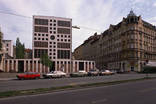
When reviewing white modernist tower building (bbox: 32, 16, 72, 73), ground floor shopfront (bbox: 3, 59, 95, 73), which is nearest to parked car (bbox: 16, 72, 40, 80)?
ground floor shopfront (bbox: 3, 59, 95, 73)

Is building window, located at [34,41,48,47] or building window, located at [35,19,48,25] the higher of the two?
building window, located at [35,19,48,25]

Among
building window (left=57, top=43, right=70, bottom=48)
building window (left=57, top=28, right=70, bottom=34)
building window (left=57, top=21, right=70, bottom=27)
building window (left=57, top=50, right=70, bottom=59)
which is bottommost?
building window (left=57, top=50, right=70, bottom=59)

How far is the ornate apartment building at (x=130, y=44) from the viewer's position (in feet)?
204

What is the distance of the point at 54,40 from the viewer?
245 ft

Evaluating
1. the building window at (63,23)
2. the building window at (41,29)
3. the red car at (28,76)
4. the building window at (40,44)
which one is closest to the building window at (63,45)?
the building window at (40,44)

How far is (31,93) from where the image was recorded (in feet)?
37.0

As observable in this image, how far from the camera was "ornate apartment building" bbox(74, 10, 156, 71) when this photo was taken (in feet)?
204

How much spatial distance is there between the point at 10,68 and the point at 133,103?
7099cm

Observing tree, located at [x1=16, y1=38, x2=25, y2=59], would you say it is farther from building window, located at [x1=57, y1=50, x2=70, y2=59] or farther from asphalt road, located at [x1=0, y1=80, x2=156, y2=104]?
asphalt road, located at [x1=0, y1=80, x2=156, y2=104]

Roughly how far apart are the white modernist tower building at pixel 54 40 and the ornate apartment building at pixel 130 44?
65.8 feet

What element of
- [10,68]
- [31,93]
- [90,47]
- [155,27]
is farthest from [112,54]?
[31,93]

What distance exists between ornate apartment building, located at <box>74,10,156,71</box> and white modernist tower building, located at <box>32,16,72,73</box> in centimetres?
2005

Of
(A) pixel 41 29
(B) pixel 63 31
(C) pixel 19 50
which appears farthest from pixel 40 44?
(C) pixel 19 50

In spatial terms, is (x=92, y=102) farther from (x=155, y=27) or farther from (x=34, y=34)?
(x=155, y=27)
